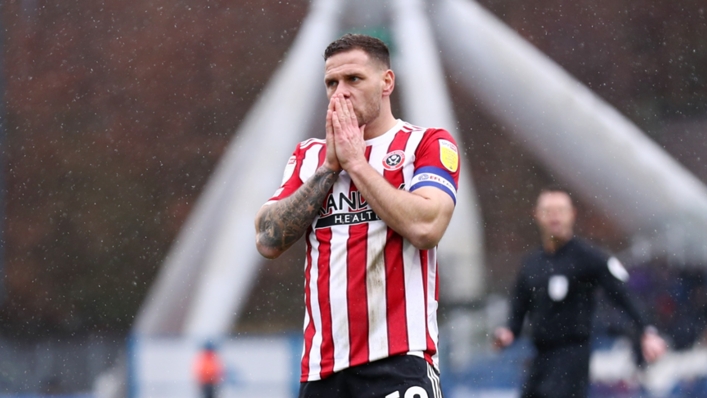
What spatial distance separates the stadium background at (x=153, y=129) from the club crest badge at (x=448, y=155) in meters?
3.26

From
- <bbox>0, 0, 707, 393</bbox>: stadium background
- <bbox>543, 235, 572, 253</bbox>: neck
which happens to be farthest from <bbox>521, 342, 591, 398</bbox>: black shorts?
<bbox>0, 0, 707, 393</bbox>: stadium background

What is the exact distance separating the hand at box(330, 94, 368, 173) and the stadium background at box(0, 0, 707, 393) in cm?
338

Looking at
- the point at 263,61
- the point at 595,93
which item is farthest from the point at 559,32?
the point at 263,61

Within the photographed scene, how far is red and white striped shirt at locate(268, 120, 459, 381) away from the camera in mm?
1703

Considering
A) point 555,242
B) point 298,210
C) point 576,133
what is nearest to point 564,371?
point 555,242

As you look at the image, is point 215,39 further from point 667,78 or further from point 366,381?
point 366,381

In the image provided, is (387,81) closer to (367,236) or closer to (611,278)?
(367,236)

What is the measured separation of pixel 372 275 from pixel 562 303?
7.35 feet

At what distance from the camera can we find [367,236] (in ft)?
5.69

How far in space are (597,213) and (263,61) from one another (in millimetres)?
2295

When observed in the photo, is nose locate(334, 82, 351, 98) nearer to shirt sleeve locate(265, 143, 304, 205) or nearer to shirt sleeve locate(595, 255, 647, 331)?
shirt sleeve locate(265, 143, 304, 205)

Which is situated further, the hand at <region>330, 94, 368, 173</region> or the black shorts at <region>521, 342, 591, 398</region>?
the black shorts at <region>521, 342, 591, 398</region>

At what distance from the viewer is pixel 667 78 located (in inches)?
203

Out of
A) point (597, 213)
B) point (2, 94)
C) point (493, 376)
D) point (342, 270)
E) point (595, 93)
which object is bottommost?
point (493, 376)
